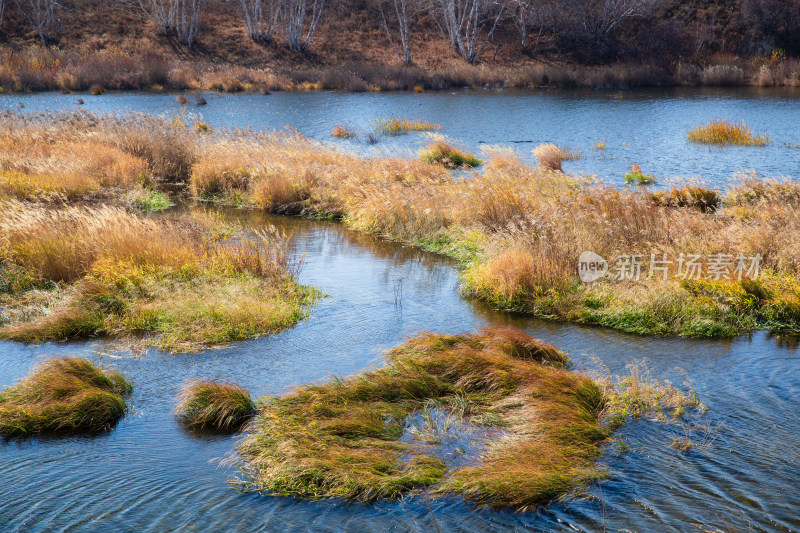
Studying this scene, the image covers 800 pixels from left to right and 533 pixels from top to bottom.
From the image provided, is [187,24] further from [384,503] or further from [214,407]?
[384,503]

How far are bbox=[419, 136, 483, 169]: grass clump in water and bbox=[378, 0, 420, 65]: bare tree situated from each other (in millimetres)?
33627

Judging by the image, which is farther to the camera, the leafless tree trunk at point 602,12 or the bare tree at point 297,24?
the bare tree at point 297,24

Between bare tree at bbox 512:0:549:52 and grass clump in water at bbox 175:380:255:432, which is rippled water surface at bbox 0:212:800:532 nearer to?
grass clump in water at bbox 175:380:255:432

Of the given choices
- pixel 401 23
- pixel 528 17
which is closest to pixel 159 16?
pixel 401 23

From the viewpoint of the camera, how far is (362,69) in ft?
161

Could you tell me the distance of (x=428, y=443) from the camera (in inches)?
242

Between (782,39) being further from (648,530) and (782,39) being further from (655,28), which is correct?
(648,530)

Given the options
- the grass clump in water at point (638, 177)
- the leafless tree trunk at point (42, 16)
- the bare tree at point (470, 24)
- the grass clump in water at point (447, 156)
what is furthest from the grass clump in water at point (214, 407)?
the leafless tree trunk at point (42, 16)

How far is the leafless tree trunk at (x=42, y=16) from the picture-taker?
50812 millimetres

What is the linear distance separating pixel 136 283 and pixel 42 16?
176 ft

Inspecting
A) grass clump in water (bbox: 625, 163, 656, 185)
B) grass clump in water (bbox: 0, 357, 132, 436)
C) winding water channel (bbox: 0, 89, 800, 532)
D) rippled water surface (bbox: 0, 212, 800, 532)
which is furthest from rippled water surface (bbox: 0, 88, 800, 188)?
grass clump in water (bbox: 0, 357, 132, 436)

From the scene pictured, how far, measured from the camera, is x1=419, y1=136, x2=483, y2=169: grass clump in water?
20.1 m

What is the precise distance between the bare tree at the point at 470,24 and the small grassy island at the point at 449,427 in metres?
47.4
